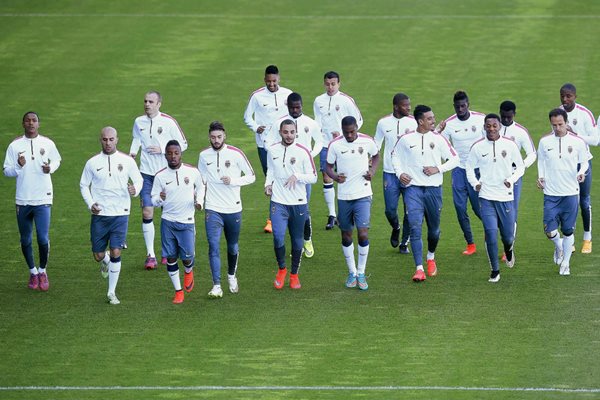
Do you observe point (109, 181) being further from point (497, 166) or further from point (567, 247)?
point (567, 247)

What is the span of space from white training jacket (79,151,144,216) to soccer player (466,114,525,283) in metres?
4.72

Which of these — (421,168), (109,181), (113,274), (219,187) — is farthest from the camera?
(421,168)

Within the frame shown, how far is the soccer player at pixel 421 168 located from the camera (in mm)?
18703

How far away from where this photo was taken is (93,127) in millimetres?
28953

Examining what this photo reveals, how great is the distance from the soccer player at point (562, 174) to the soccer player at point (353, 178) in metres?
2.45

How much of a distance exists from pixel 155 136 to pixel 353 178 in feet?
10.8

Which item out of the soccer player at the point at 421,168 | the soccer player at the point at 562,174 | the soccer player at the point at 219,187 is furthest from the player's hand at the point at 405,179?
the soccer player at the point at 219,187

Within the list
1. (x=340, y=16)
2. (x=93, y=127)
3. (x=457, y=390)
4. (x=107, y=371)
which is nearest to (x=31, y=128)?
(x=107, y=371)

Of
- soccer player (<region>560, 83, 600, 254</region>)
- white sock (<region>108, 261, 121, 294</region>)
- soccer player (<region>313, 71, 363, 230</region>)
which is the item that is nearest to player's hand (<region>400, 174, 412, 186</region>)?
soccer player (<region>313, 71, 363, 230</region>)

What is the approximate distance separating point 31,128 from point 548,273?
7569 millimetres

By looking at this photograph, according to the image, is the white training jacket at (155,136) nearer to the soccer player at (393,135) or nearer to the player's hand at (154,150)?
the player's hand at (154,150)

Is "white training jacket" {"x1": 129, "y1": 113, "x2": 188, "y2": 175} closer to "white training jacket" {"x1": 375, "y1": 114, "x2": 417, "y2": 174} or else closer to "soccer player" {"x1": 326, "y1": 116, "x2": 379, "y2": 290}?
"soccer player" {"x1": 326, "y1": 116, "x2": 379, "y2": 290}

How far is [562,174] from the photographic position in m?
18.8

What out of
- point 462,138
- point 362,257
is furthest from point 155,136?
point 462,138
